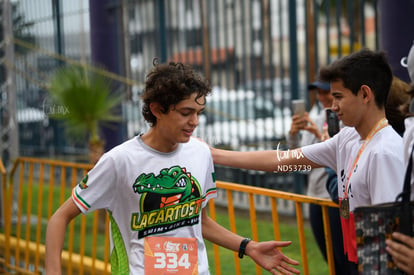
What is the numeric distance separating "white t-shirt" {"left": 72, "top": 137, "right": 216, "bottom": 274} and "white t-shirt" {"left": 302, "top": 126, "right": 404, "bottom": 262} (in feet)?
1.96

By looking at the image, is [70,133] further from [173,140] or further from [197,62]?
[173,140]

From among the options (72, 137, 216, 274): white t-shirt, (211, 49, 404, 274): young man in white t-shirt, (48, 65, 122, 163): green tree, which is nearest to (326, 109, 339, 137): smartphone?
(211, 49, 404, 274): young man in white t-shirt

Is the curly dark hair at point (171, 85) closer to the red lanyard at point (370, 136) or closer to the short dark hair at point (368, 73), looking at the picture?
the short dark hair at point (368, 73)

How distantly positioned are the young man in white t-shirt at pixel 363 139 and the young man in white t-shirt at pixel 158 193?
0.40 metres

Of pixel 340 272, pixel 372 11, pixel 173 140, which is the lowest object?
pixel 340 272

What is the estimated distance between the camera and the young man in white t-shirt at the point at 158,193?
2846 mm

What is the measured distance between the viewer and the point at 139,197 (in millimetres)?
2869

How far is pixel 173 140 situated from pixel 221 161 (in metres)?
0.45

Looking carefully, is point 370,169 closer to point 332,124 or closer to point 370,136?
point 370,136

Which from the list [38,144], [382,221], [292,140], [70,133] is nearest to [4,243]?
[70,133]

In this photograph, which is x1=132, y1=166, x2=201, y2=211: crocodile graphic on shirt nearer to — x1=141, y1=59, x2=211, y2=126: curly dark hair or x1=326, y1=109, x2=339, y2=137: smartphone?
x1=141, y1=59, x2=211, y2=126: curly dark hair

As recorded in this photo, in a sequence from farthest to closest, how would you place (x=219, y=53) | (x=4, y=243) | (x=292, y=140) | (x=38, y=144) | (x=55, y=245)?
(x=38, y=144), (x=219, y=53), (x=4, y=243), (x=292, y=140), (x=55, y=245)

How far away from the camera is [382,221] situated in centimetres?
209

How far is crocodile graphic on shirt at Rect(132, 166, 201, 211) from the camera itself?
9.41 ft
